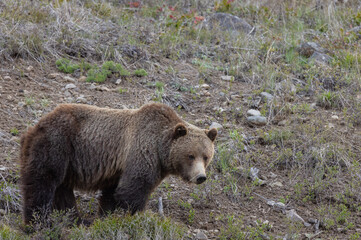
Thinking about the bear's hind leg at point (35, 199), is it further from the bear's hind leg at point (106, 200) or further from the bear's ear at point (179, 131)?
the bear's ear at point (179, 131)

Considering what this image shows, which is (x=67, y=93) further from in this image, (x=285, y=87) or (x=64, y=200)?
(x=285, y=87)

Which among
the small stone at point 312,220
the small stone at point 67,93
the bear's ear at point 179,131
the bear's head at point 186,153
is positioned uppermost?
the bear's ear at point 179,131

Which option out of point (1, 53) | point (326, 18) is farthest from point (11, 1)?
point (326, 18)

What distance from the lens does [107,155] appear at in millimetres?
5406

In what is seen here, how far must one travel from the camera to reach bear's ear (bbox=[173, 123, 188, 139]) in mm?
5321

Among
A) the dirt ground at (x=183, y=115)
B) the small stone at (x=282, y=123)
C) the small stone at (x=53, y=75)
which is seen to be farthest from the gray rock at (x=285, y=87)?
the small stone at (x=53, y=75)

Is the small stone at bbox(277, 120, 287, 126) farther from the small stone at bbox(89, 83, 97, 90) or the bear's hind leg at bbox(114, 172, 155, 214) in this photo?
the bear's hind leg at bbox(114, 172, 155, 214)

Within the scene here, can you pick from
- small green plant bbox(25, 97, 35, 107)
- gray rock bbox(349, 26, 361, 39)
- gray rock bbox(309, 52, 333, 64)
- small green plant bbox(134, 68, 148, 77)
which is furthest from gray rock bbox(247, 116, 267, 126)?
gray rock bbox(349, 26, 361, 39)

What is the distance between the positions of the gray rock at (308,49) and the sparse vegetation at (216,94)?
0.03 meters

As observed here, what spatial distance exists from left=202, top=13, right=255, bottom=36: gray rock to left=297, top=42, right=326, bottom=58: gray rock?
1358 millimetres

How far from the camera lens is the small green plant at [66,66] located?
328 inches

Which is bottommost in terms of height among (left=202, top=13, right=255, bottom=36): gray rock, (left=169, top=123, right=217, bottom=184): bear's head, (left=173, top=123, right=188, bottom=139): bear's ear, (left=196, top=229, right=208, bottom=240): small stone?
(left=196, top=229, right=208, bottom=240): small stone

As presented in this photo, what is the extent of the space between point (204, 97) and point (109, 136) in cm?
347

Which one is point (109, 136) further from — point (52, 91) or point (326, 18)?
point (326, 18)
